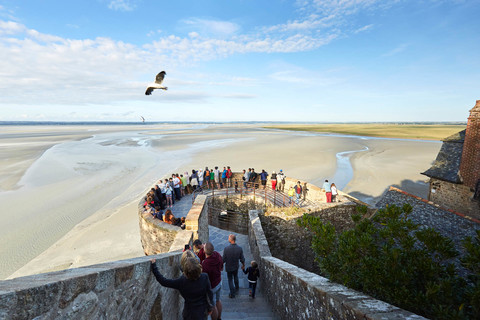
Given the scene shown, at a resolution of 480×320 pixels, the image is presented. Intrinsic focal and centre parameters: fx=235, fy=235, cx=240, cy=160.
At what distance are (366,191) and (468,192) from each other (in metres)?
9.98

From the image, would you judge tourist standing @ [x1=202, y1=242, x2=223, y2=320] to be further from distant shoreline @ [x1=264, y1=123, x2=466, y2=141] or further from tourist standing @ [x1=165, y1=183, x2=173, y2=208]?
distant shoreline @ [x1=264, y1=123, x2=466, y2=141]

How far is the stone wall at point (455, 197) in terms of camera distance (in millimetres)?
9448

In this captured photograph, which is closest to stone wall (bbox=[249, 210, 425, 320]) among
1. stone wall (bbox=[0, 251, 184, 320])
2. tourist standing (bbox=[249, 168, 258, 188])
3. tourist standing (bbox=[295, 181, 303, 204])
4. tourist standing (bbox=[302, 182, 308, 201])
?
stone wall (bbox=[0, 251, 184, 320])

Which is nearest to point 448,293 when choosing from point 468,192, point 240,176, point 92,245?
point 468,192

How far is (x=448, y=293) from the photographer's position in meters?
2.48

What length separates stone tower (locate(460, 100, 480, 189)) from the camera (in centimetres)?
915

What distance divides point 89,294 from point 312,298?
114 inches

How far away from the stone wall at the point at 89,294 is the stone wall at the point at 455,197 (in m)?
12.0

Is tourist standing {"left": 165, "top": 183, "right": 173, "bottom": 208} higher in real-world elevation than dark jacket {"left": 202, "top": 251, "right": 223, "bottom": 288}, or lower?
lower

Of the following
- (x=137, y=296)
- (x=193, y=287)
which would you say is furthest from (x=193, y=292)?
(x=137, y=296)

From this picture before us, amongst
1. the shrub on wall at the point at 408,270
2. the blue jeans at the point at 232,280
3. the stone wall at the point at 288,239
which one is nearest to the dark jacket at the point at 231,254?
the blue jeans at the point at 232,280

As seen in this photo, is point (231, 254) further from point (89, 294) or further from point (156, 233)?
point (156, 233)

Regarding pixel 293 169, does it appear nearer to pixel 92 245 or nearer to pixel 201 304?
pixel 92 245

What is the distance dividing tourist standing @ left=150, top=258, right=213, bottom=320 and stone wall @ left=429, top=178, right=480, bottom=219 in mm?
11537
